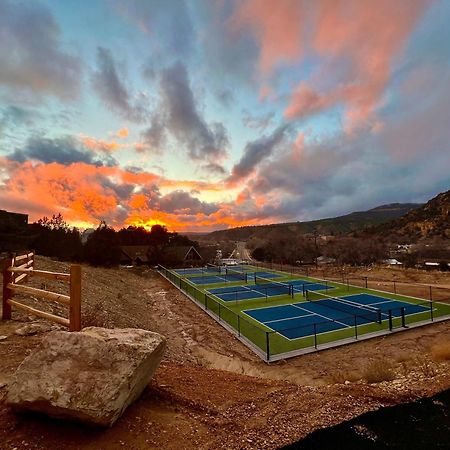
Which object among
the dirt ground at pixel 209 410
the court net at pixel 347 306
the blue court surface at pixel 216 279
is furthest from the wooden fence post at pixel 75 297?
the blue court surface at pixel 216 279

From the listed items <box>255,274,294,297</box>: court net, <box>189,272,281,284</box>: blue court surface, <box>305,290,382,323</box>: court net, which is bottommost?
<box>305,290,382,323</box>: court net

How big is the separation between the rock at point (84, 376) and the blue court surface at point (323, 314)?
14225 millimetres

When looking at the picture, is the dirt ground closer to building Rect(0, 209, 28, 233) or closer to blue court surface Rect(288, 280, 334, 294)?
building Rect(0, 209, 28, 233)

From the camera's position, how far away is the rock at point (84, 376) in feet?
12.0

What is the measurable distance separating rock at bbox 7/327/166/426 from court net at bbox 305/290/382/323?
59.6 ft

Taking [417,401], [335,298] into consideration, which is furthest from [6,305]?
[335,298]

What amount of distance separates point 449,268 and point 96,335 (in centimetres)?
5148

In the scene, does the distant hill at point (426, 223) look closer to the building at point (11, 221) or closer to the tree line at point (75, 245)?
the tree line at point (75, 245)

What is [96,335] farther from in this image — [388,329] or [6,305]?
[388,329]

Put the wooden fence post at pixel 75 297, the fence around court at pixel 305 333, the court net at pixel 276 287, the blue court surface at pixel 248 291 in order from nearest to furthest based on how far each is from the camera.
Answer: the wooden fence post at pixel 75 297 → the fence around court at pixel 305 333 → the blue court surface at pixel 248 291 → the court net at pixel 276 287

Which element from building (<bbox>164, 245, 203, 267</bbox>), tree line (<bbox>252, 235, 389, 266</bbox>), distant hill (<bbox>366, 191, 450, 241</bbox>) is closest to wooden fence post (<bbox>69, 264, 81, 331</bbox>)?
building (<bbox>164, 245, 203, 267</bbox>)

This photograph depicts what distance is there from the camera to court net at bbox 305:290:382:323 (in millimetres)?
20281

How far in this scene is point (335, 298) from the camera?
26.5m

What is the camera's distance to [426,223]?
91312 millimetres
